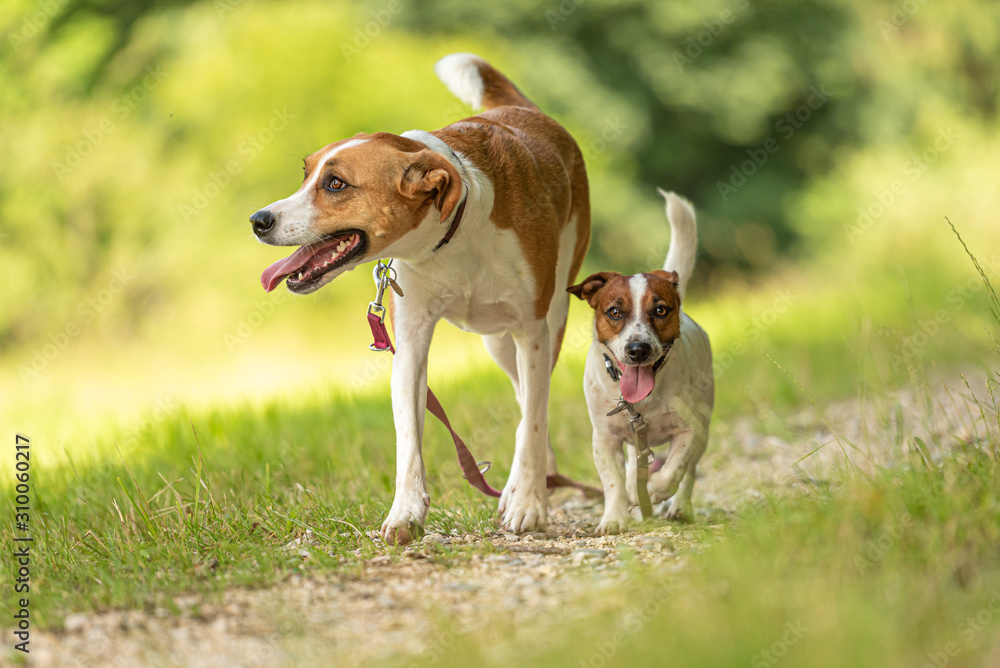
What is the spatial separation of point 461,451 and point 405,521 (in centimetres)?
84

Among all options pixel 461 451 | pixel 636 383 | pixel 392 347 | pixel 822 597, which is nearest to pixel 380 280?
pixel 392 347

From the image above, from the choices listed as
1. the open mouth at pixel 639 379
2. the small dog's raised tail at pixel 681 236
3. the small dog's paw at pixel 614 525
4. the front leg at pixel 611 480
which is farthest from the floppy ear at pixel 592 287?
the small dog's paw at pixel 614 525

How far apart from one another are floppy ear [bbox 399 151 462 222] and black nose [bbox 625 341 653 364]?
0.91m

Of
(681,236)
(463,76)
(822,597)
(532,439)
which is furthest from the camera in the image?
(463,76)

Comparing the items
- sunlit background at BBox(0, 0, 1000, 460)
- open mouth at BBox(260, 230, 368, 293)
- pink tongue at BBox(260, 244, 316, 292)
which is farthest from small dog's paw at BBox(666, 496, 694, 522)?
sunlit background at BBox(0, 0, 1000, 460)

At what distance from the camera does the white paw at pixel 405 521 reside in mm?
3785

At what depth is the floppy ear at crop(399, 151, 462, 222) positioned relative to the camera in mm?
3689

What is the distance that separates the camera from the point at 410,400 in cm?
409

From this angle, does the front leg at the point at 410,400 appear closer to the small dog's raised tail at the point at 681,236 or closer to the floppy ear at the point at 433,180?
the floppy ear at the point at 433,180

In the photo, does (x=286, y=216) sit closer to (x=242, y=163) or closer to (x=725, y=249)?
(x=242, y=163)

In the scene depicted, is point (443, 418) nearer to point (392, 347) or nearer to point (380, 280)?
point (392, 347)

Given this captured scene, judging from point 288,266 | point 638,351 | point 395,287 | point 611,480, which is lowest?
point 611,480

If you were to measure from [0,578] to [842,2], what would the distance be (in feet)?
71.2

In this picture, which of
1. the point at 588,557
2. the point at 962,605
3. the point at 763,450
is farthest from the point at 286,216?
the point at 763,450
